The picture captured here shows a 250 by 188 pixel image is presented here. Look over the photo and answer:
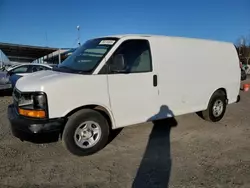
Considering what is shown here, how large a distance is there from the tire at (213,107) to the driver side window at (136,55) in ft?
7.60

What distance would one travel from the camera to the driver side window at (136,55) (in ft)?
14.7

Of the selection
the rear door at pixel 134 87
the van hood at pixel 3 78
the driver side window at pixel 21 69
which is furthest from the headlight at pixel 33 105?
the driver side window at pixel 21 69

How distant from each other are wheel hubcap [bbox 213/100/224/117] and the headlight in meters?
4.40

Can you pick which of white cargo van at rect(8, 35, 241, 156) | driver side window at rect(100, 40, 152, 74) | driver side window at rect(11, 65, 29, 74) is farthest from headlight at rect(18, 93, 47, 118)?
driver side window at rect(11, 65, 29, 74)

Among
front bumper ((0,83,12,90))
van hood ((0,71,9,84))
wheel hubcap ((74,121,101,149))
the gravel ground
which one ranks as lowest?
the gravel ground

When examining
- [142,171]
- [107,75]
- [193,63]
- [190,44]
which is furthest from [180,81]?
[142,171]

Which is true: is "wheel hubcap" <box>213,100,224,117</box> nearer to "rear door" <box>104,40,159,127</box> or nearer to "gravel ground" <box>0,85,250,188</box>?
"gravel ground" <box>0,85,250,188</box>

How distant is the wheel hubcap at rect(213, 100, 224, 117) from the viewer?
6215 millimetres

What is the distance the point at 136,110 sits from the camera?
4.57 metres

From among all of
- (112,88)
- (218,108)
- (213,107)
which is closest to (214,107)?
(213,107)

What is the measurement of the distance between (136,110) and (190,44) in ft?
7.22

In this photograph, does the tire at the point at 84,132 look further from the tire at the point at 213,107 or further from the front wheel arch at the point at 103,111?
the tire at the point at 213,107

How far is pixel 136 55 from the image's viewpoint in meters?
4.64

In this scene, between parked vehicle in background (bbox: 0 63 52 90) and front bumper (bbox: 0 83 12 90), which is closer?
front bumper (bbox: 0 83 12 90)
